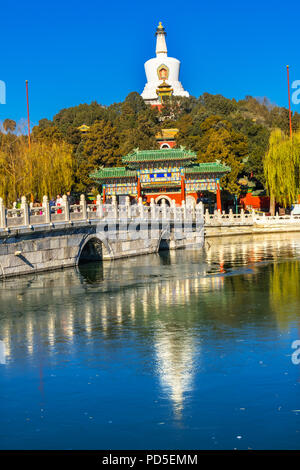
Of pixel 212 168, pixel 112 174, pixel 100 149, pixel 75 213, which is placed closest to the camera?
pixel 75 213

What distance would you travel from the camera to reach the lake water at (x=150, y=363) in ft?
29.9

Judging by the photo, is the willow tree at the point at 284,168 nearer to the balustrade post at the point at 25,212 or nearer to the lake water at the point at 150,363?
the lake water at the point at 150,363

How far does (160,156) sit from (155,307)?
3127 cm

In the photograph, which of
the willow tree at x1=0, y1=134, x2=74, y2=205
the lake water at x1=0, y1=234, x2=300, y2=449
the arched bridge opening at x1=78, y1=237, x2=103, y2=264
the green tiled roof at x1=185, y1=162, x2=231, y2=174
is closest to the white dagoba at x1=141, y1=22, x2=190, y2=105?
the green tiled roof at x1=185, y1=162, x2=231, y2=174

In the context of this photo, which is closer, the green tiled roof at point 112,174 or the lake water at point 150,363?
the lake water at point 150,363

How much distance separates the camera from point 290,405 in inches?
386

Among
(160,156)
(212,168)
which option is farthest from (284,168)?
(160,156)

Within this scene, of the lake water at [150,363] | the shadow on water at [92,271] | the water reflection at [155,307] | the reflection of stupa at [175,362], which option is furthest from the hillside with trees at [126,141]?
the reflection of stupa at [175,362]

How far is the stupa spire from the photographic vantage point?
338 ft

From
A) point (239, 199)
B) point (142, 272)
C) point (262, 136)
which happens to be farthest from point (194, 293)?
point (262, 136)

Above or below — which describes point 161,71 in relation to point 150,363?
above

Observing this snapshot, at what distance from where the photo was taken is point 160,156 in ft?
159

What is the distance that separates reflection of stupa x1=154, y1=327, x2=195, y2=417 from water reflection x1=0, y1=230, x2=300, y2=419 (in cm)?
2

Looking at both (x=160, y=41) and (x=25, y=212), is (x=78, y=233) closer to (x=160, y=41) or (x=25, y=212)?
(x=25, y=212)
